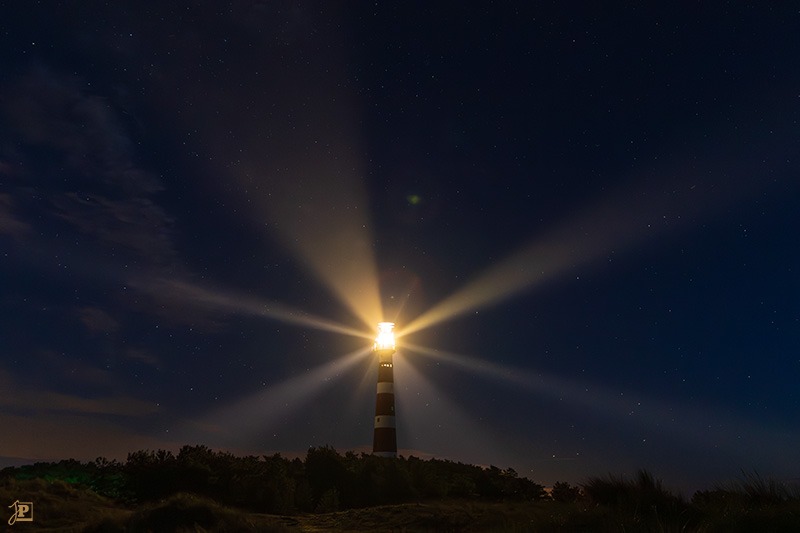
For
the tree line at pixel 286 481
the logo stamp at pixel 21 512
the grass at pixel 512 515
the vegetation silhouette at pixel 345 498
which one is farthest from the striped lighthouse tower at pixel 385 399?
the logo stamp at pixel 21 512

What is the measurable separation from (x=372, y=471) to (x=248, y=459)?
6094mm

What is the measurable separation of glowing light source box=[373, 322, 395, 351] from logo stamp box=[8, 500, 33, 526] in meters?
28.6

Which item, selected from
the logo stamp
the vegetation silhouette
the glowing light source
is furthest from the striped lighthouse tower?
the logo stamp

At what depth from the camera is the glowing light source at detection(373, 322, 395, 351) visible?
43.2 metres

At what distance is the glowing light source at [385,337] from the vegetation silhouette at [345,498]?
13910 mm

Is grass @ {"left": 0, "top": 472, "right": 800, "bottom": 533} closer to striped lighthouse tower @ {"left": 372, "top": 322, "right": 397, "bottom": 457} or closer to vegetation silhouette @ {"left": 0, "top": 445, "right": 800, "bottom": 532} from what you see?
vegetation silhouette @ {"left": 0, "top": 445, "right": 800, "bottom": 532}

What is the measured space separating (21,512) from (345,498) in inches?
403

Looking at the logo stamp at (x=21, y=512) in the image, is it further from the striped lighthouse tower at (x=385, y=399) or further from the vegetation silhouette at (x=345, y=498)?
the striped lighthouse tower at (x=385, y=399)

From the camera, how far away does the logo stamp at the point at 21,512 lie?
14906 mm

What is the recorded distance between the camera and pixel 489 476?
77.9ft

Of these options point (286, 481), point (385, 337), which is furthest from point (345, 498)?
point (385, 337)

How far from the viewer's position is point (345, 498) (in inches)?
830

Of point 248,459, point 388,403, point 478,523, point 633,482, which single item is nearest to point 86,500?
point 248,459

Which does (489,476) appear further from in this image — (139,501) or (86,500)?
(86,500)
